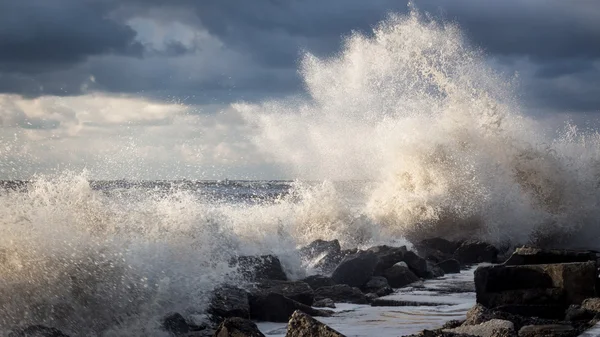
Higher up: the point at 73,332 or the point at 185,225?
the point at 185,225

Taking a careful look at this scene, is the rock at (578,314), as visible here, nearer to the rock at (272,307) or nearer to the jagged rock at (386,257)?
the rock at (272,307)

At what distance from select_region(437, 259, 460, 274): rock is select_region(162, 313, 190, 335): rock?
734 centimetres

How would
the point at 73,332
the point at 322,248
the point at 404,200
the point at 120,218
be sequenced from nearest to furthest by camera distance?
the point at 73,332
the point at 120,218
the point at 322,248
the point at 404,200

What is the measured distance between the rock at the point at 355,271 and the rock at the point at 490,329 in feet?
17.1

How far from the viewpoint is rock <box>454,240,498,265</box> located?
1663 cm

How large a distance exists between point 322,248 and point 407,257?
1923 mm

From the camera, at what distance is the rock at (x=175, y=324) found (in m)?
8.12

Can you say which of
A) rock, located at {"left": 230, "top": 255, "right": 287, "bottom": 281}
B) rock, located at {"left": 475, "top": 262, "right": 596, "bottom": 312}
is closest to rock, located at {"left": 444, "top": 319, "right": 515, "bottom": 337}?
rock, located at {"left": 475, "top": 262, "right": 596, "bottom": 312}

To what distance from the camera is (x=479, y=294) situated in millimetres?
8883

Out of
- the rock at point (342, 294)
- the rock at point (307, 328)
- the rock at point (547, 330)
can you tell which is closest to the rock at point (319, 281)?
the rock at point (342, 294)

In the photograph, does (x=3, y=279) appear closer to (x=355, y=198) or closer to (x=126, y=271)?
(x=126, y=271)

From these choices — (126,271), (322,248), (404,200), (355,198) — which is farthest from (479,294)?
(355,198)

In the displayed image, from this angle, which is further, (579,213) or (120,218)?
(579,213)

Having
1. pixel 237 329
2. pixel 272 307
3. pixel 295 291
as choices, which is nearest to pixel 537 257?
pixel 295 291
